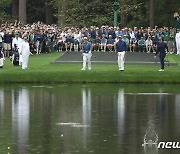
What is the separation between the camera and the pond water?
74.4ft

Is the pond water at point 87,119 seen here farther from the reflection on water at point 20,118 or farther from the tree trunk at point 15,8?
the tree trunk at point 15,8

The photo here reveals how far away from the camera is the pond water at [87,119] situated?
22688 mm

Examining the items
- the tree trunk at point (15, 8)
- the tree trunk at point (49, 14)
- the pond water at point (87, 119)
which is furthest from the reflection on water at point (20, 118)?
the tree trunk at point (49, 14)

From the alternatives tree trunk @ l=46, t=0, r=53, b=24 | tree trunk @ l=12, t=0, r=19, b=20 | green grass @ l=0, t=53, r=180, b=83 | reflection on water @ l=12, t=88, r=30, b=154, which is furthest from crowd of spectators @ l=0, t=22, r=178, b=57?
reflection on water @ l=12, t=88, r=30, b=154

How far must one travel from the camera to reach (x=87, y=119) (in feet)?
94.6

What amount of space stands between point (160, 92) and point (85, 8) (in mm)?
44960

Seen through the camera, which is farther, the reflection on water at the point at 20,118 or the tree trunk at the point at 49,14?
the tree trunk at the point at 49,14

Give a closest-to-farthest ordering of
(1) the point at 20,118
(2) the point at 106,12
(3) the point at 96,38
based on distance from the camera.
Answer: (1) the point at 20,118 → (3) the point at 96,38 → (2) the point at 106,12

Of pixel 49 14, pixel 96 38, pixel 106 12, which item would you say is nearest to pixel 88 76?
pixel 96 38

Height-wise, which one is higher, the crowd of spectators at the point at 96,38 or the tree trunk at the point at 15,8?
the tree trunk at the point at 15,8

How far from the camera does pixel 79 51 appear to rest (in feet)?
220

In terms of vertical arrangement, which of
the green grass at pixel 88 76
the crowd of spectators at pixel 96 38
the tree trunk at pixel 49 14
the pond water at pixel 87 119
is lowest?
the pond water at pixel 87 119

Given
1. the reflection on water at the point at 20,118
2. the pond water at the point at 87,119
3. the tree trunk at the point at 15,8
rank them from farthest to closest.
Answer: the tree trunk at the point at 15,8
the reflection on water at the point at 20,118
the pond water at the point at 87,119

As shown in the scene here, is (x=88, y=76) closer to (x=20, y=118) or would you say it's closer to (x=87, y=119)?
(x=20, y=118)
